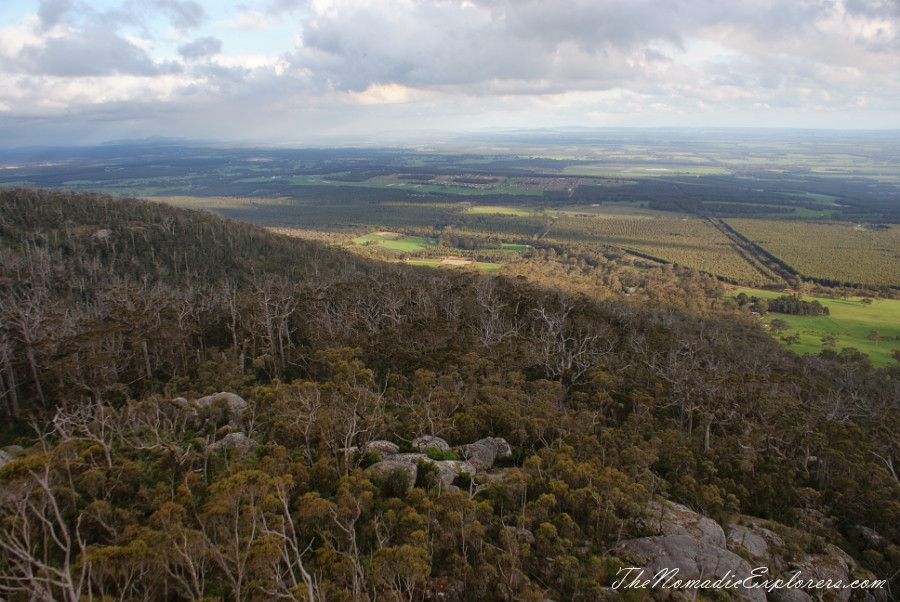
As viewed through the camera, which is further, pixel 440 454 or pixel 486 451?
pixel 486 451

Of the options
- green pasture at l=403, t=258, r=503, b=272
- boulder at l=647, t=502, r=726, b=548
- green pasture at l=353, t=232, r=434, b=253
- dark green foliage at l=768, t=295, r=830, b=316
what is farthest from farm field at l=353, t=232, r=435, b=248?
boulder at l=647, t=502, r=726, b=548

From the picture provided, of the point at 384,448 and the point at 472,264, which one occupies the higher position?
the point at 472,264

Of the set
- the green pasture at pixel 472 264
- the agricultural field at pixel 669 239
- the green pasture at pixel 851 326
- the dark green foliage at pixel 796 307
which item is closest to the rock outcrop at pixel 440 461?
the green pasture at pixel 851 326

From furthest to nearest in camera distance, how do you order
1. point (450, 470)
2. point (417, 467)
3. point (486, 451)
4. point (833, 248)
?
point (833, 248) < point (486, 451) < point (450, 470) < point (417, 467)

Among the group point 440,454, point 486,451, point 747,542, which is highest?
point 440,454

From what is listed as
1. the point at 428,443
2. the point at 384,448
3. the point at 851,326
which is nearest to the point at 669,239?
the point at 851,326

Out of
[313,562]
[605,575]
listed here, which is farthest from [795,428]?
[313,562]

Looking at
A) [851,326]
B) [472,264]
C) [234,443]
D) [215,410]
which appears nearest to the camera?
[234,443]

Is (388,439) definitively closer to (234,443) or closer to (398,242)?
(234,443)
